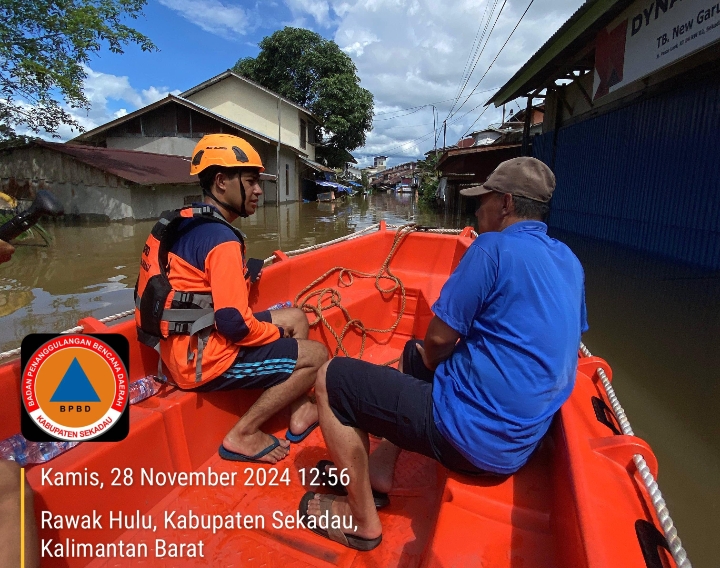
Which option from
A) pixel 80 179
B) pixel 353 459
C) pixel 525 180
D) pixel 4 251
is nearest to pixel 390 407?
pixel 353 459

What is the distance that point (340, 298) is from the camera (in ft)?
11.3

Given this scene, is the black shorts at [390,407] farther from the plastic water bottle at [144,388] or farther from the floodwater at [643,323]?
the floodwater at [643,323]

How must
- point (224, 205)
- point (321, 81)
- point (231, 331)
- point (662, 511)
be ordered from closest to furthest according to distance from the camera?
1. point (662, 511)
2. point (231, 331)
3. point (224, 205)
4. point (321, 81)

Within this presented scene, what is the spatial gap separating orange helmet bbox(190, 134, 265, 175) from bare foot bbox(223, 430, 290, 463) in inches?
52.3

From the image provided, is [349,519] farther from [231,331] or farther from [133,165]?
[133,165]

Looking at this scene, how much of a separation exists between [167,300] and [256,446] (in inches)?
34.7

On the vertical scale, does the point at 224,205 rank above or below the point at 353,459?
above

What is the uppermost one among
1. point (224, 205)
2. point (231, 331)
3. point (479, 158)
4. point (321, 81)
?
point (321, 81)

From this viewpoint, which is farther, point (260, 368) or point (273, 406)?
point (273, 406)

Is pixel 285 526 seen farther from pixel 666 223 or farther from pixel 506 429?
pixel 666 223

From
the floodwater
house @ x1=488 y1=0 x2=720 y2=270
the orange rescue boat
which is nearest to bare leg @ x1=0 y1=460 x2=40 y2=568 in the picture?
the orange rescue boat

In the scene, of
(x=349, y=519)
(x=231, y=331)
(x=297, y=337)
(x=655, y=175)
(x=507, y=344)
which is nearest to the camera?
(x=507, y=344)

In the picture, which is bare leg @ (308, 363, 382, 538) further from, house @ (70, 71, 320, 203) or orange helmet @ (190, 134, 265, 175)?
house @ (70, 71, 320, 203)

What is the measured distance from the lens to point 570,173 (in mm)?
11023
